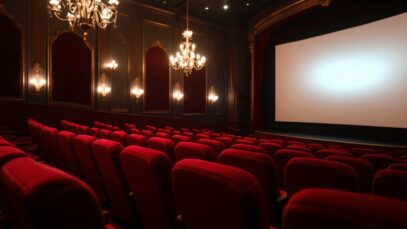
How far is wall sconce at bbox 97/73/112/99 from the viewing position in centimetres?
763

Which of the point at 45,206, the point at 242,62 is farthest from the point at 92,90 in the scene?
the point at 45,206

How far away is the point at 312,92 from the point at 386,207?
8404 millimetres

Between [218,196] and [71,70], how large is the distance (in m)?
7.52

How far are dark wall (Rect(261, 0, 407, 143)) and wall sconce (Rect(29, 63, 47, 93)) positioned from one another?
722 cm

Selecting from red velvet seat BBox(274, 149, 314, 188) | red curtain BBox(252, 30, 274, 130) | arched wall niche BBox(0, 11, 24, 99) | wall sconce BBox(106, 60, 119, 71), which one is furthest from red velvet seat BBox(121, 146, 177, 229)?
red curtain BBox(252, 30, 274, 130)

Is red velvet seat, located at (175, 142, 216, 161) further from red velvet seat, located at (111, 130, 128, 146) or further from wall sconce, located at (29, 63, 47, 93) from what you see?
wall sconce, located at (29, 63, 47, 93)

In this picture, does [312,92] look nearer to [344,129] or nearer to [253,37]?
[344,129]

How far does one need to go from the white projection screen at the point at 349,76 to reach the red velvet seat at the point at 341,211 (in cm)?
711

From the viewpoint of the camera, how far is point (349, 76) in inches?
283

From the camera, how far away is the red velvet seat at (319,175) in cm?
126

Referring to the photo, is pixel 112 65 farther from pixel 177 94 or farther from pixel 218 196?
pixel 218 196

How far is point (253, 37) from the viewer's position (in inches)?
384

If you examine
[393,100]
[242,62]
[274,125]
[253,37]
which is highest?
[253,37]

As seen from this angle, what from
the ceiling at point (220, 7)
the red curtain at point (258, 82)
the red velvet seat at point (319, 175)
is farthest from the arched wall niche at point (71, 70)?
the red velvet seat at point (319, 175)
